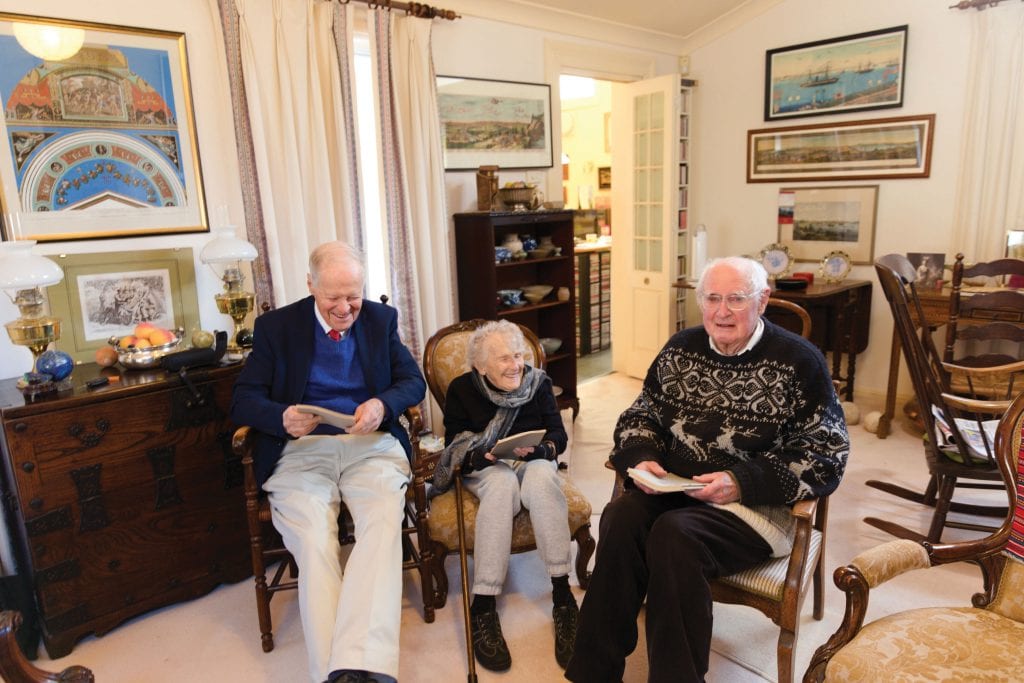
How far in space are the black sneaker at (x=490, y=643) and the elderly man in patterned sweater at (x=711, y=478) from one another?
0.30 m

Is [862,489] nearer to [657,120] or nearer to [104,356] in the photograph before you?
[657,120]

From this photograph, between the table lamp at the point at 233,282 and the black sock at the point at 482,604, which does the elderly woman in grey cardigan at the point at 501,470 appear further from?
the table lamp at the point at 233,282

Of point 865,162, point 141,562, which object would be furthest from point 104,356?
point 865,162

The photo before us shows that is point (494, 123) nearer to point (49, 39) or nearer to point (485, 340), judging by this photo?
point (485, 340)

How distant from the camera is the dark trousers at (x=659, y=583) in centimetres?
165

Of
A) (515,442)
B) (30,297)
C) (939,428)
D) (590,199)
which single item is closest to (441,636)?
(515,442)

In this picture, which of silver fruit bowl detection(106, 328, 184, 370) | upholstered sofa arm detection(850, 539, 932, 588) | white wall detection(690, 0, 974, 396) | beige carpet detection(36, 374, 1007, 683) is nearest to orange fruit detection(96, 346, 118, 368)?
silver fruit bowl detection(106, 328, 184, 370)

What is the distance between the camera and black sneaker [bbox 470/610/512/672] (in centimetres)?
205

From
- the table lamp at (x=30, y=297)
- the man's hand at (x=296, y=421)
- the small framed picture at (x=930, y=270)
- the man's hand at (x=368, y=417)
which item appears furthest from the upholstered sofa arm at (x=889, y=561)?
the small framed picture at (x=930, y=270)

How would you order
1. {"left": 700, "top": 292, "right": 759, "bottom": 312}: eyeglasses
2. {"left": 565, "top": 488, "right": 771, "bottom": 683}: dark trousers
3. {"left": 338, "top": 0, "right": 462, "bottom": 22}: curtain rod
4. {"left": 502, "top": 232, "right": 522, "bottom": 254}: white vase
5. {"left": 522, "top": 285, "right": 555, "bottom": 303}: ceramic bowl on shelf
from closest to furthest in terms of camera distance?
{"left": 565, "top": 488, "right": 771, "bottom": 683}: dark trousers < {"left": 700, "top": 292, "right": 759, "bottom": 312}: eyeglasses < {"left": 338, "top": 0, "right": 462, "bottom": 22}: curtain rod < {"left": 502, "top": 232, "right": 522, "bottom": 254}: white vase < {"left": 522, "top": 285, "right": 555, "bottom": 303}: ceramic bowl on shelf

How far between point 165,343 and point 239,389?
46 centimetres

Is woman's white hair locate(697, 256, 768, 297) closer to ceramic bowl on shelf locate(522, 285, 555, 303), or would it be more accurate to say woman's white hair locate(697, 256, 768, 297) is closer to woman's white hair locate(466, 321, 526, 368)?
woman's white hair locate(466, 321, 526, 368)

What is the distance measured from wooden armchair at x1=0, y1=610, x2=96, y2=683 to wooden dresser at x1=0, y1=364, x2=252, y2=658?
974 millimetres

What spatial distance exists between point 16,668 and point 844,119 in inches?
187
